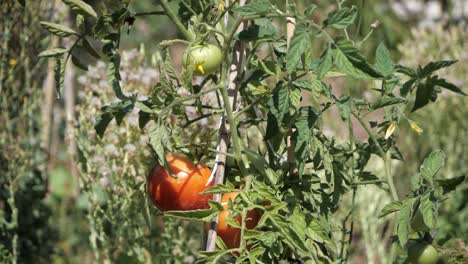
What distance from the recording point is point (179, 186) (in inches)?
58.8

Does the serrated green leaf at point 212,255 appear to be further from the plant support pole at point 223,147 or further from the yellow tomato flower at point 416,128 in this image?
the yellow tomato flower at point 416,128

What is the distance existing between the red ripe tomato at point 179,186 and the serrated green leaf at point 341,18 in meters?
0.44

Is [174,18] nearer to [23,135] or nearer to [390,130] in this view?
[390,130]

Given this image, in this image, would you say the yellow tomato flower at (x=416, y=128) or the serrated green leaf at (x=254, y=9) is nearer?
the serrated green leaf at (x=254, y=9)

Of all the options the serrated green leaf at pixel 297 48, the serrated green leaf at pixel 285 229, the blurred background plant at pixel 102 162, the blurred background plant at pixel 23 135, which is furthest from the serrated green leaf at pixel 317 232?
the blurred background plant at pixel 23 135

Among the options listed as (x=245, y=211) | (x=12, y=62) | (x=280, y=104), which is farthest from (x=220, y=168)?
(x=12, y=62)

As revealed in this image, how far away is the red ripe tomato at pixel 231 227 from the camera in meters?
1.48

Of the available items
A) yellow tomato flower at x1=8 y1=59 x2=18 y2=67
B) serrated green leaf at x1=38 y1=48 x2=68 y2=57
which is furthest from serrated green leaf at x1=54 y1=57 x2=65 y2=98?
yellow tomato flower at x1=8 y1=59 x2=18 y2=67

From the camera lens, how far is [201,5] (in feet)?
4.91

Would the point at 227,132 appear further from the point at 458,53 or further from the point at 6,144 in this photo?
the point at 458,53

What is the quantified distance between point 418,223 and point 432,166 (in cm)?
12

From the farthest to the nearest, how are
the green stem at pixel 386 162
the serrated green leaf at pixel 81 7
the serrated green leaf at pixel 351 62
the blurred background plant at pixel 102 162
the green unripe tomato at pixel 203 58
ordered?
the blurred background plant at pixel 102 162
the green stem at pixel 386 162
the serrated green leaf at pixel 81 7
the green unripe tomato at pixel 203 58
the serrated green leaf at pixel 351 62

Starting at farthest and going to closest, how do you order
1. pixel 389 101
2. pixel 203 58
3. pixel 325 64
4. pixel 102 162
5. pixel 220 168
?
pixel 102 162 < pixel 220 168 < pixel 389 101 < pixel 203 58 < pixel 325 64

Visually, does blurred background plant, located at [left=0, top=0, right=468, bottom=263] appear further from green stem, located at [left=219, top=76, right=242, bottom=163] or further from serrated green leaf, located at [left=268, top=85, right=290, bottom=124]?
serrated green leaf, located at [left=268, top=85, right=290, bottom=124]
